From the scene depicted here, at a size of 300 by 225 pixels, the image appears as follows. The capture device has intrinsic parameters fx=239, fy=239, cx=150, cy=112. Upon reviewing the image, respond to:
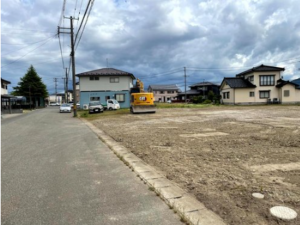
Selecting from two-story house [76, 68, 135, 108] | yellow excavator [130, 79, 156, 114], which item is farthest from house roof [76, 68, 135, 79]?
yellow excavator [130, 79, 156, 114]

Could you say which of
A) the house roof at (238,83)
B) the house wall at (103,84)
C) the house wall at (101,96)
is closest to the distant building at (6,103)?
the house wall at (101,96)

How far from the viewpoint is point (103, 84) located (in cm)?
3750

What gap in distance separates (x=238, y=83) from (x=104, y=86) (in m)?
23.8

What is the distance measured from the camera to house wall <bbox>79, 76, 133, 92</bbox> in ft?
122

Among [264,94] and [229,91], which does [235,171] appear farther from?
[264,94]

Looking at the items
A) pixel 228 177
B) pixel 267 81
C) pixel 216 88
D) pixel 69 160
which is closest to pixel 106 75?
pixel 267 81

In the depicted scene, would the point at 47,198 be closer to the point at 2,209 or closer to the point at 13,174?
the point at 2,209

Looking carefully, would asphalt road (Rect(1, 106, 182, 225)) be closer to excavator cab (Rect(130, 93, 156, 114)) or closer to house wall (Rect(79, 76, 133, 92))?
excavator cab (Rect(130, 93, 156, 114))

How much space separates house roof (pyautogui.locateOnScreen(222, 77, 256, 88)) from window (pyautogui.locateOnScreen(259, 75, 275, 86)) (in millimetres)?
1776

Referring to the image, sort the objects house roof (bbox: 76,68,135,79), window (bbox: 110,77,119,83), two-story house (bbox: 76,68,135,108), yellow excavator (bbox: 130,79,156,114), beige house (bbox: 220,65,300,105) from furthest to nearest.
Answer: beige house (bbox: 220,65,300,105) → window (bbox: 110,77,119,83) → two-story house (bbox: 76,68,135,108) → house roof (bbox: 76,68,135,79) → yellow excavator (bbox: 130,79,156,114)

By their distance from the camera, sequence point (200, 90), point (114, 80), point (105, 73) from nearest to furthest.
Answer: point (105, 73), point (114, 80), point (200, 90)

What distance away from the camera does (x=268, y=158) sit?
216 inches

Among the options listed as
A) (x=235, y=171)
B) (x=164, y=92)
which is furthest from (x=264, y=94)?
(x=164, y=92)

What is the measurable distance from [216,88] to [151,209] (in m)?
71.7
